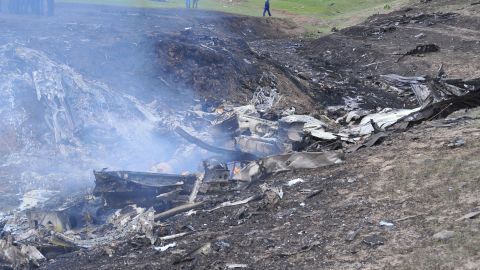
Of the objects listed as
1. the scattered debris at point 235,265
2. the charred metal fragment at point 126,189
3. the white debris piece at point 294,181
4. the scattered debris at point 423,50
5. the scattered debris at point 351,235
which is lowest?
the charred metal fragment at point 126,189

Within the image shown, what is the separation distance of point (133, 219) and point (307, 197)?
267 cm

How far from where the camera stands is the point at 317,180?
9.39 metres

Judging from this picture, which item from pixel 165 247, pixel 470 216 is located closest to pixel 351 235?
pixel 470 216

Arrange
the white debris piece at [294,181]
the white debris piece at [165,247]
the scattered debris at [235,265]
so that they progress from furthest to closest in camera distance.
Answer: the white debris piece at [294,181] → the white debris piece at [165,247] → the scattered debris at [235,265]

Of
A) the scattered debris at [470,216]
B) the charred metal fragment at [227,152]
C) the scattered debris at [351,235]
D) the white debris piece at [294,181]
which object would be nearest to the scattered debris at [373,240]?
the scattered debris at [351,235]

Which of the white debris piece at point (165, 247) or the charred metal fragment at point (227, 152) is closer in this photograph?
the white debris piece at point (165, 247)

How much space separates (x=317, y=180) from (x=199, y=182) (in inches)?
77.2

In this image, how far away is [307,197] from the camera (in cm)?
872

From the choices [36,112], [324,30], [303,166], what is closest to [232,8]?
[324,30]

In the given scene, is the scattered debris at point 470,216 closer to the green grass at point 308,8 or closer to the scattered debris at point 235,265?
the scattered debris at point 235,265

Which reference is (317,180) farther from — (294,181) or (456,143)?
(456,143)

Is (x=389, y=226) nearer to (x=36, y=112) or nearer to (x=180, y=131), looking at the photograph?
(x=180, y=131)

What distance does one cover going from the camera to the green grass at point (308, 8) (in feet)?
112

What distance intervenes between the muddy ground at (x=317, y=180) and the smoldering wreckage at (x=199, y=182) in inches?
10.9
